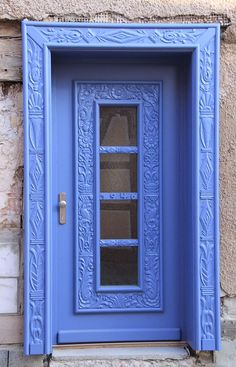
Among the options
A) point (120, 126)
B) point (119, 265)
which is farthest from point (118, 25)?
point (119, 265)

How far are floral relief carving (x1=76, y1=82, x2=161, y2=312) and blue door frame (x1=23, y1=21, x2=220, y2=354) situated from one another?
27 cm

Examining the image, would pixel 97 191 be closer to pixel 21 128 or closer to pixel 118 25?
pixel 21 128

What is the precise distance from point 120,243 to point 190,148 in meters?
0.80

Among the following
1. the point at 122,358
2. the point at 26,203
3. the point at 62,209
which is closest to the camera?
the point at 26,203

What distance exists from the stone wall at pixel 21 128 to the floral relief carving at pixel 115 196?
408 millimetres

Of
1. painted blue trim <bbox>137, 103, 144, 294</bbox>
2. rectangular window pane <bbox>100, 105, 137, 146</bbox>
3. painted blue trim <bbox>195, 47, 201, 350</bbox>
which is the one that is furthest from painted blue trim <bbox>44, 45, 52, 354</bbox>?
painted blue trim <bbox>195, 47, 201, 350</bbox>

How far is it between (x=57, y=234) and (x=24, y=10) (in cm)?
148

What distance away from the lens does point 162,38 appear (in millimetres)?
3438

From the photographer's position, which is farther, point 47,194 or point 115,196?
point 115,196

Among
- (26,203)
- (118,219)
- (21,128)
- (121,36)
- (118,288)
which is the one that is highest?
(121,36)

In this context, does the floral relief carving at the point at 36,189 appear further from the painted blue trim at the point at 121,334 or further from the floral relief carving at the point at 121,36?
the painted blue trim at the point at 121,334

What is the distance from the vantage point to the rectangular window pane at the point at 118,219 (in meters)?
3.68

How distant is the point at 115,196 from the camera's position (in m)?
3.67

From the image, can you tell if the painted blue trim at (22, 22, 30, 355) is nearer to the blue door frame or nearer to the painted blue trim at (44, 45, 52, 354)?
the blue door frame
